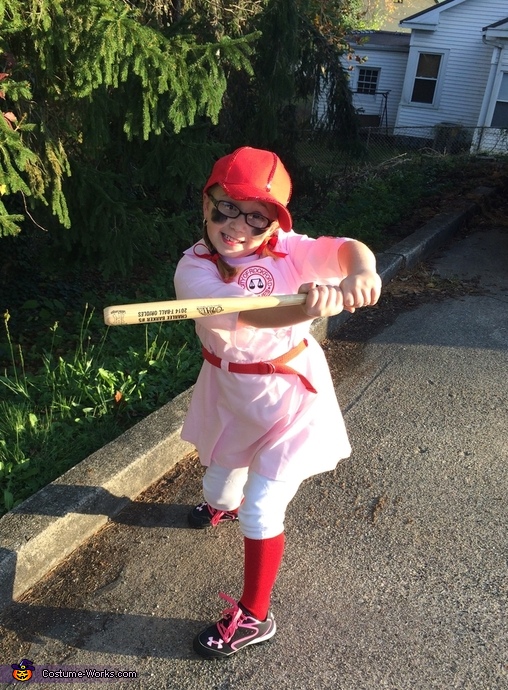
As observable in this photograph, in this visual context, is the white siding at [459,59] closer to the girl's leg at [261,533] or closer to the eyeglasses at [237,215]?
the eyeglasses at [237,215]

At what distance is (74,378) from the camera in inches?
134

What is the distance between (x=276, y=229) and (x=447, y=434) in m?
1.96

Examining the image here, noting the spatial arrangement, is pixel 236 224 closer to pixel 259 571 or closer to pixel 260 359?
pixel 260 359

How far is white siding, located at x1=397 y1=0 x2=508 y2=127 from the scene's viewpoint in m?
20.2

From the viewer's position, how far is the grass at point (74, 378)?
285 cm

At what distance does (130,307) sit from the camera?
150 cm

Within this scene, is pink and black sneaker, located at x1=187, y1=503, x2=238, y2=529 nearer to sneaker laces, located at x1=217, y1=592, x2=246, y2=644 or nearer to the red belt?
sneaker laces, located at x1=217, y1=592, x2=246, y2=644

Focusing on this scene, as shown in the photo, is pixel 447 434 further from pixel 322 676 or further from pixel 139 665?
pixel 139 665

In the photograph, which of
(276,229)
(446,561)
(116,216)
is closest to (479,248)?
(116,216)

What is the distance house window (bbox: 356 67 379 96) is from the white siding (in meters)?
2.08

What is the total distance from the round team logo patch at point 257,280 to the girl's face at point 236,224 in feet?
→ 0.23

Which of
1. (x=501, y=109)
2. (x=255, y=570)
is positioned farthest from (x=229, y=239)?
(x=501, y=109)

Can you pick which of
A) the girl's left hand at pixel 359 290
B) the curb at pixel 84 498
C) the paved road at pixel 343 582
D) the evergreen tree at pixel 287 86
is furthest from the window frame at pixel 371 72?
the girl's left hand at pixel 359 290

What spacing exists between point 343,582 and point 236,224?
1487mm
